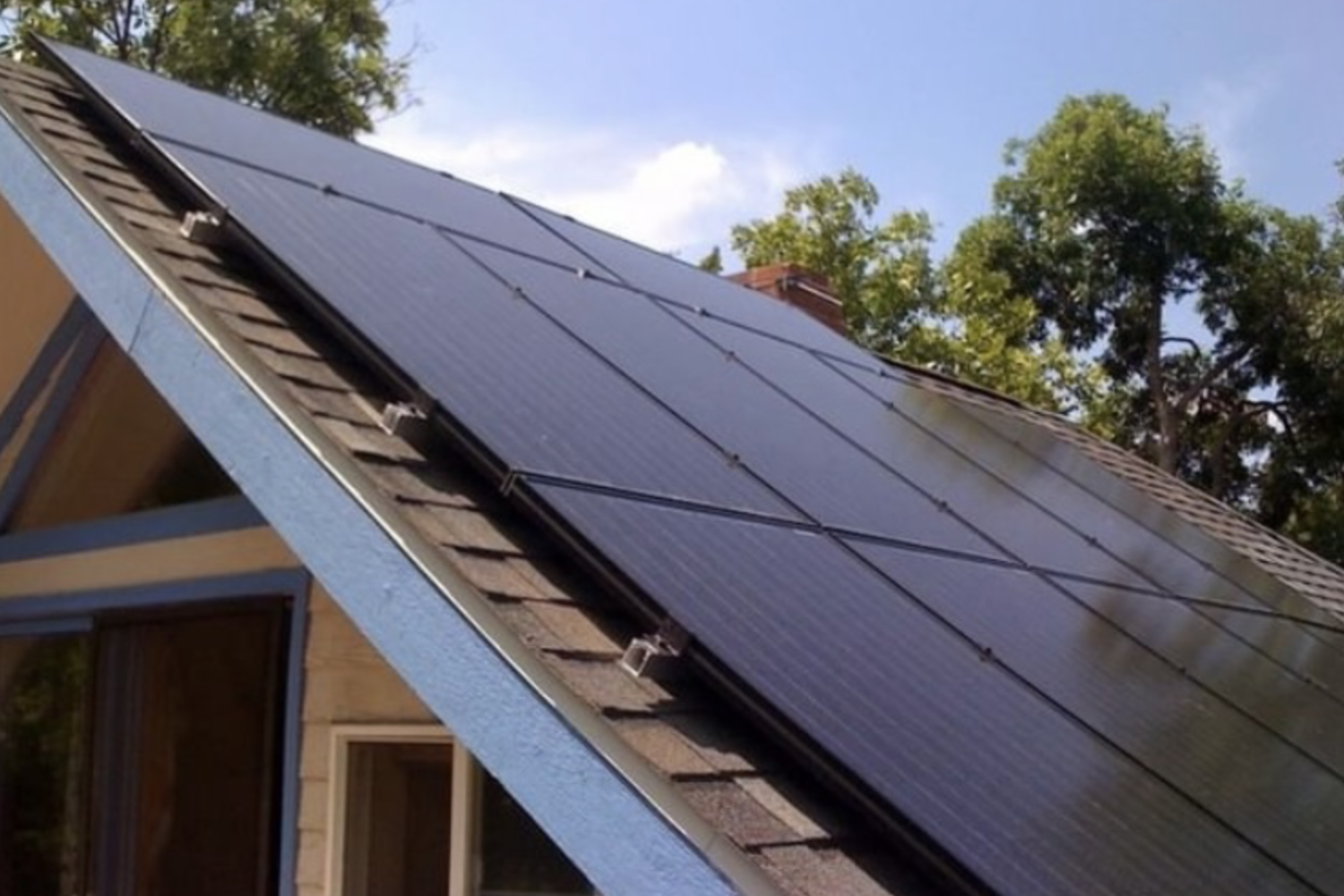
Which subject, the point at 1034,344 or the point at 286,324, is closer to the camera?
the point at 286,324

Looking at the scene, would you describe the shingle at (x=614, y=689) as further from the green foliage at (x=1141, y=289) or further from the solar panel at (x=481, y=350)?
the green foliage at (x=1141, y=289)

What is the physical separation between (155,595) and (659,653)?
10.3 ft

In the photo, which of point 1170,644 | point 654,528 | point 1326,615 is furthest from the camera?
point 1326,615

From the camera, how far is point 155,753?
6020mm

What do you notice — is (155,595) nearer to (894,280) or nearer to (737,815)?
(737,815)

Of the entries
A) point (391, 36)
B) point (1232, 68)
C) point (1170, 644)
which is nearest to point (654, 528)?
point (1170, 644)

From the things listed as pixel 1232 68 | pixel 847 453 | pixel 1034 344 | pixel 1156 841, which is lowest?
pixel 1156 841

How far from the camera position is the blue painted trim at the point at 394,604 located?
9.16 feet

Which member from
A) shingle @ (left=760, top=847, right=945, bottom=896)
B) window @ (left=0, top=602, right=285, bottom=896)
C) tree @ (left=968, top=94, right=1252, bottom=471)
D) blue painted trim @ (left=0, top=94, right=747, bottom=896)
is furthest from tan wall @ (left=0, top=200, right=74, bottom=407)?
tree @ (left=968, top=94, right=1252, bottom=471)

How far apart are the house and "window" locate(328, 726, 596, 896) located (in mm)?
14

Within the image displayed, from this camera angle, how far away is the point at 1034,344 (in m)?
26.9

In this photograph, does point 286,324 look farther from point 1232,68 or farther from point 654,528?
point 1232,68

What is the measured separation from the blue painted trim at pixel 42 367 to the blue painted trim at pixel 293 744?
153 centimetres

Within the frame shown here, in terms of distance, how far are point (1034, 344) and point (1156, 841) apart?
24073 mm
